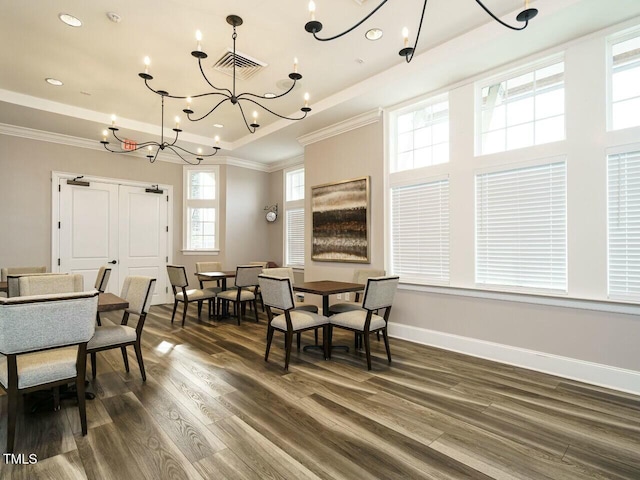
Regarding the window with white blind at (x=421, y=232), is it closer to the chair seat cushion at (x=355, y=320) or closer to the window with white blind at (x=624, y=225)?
the chair seat cushion at (x=355, y=320)

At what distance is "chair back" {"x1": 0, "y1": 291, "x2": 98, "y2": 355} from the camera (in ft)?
6.20

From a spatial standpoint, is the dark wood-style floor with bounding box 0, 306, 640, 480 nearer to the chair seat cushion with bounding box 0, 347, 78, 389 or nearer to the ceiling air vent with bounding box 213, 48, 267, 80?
the chair seat cushion with bounding box 0, 347, 78, 389

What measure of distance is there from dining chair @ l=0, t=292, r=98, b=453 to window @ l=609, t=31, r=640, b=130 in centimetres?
448

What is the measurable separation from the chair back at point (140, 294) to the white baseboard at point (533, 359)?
3.08 meters

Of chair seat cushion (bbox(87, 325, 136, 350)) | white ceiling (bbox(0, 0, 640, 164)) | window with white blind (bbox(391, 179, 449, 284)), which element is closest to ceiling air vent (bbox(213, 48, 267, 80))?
white ceiling (bbox(0, 0, 640, 164))

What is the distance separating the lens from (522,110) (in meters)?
3.55

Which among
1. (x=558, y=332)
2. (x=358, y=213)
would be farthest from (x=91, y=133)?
(x=558, y=332)

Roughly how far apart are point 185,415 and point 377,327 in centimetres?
195

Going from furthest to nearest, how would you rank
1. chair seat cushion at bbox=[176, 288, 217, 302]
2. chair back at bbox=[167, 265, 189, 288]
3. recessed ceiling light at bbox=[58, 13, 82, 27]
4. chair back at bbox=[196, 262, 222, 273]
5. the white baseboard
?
1. chair back at bbox=[196, 262, 222, 273]
2. chair seat cushion at bbox=[176, 288, 217, 302]
3. chair back at bbox=[167, 265, 189, 288]
4. recessed ceiling light at bbox=[58, 13, 82, 27]
5. the white baseboard

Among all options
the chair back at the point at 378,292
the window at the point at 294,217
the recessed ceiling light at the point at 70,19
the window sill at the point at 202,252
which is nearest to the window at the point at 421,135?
the chair back at the point at 378,292

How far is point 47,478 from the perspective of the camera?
5.86 ft

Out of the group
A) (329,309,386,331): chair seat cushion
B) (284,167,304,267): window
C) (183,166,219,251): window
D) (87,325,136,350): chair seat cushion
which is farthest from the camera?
(183,166,219,251): window

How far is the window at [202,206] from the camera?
23.7ft

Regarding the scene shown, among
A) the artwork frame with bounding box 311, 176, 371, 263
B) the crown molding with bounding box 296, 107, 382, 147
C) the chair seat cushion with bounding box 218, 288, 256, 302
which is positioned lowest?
the chair seat cushion with bounding box 218, 288, 256, 302
